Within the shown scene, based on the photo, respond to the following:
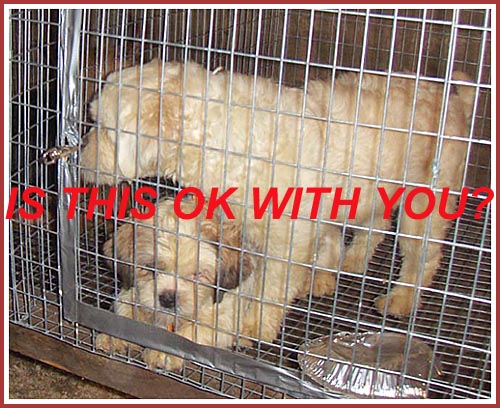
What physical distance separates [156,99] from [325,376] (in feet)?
3.80

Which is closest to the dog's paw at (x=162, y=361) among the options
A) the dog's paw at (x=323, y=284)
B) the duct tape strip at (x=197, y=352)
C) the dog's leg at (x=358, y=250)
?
the duct tape strip at (x=197, y=352)

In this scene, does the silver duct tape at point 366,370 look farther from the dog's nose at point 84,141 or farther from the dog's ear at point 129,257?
the dog's nose at point 84,141

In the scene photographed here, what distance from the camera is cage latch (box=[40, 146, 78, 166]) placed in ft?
7.79

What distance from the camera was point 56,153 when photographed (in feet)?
7.84

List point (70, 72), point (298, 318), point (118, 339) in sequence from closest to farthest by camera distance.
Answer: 1. point (70, 72)
2. point (118, 339)
3. point (298, 318)

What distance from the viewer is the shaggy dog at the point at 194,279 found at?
8.18 ft

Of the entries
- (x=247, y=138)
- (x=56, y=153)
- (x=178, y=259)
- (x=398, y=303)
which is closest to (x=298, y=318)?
(x=398, y=303)

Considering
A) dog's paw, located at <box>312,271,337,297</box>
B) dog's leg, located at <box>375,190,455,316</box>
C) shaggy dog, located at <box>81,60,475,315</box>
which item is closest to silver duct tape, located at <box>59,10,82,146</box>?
shaggy dog, located at <box>81,60,475,315</box>

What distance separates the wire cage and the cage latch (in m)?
0.03

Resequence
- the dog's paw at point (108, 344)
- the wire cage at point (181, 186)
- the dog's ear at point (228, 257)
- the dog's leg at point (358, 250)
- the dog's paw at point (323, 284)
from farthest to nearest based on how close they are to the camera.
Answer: the dog's leg at point (358, 250)
the dog's paw at point (323, 284)
the dog's paw at point (108, 344)
the dog's ear at point (228, 257)
the wire cage at point (181, 186)

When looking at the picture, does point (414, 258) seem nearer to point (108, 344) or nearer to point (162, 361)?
point (162, 361)

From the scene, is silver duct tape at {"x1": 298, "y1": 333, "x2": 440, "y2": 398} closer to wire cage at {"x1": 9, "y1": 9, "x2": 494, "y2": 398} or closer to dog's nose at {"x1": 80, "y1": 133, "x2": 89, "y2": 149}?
wire cage at {"x1": 9, "y1": 9, "x2": 494, "y2": 398}

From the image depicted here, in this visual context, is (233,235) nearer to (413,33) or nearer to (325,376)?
(325,376)

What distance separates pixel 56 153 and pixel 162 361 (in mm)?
913
